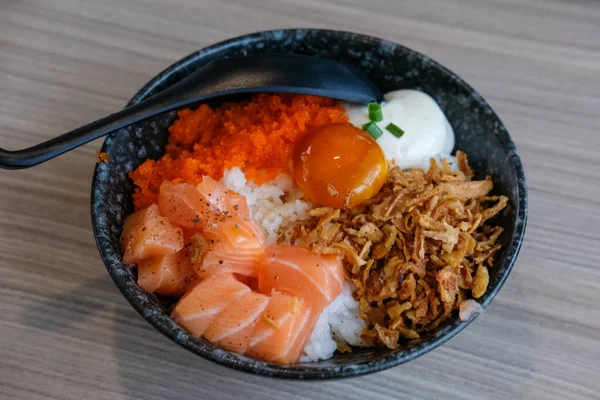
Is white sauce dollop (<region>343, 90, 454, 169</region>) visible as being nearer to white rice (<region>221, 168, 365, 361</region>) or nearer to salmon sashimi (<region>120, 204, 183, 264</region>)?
white rice (<region>221, 168, 365, 361</region>)

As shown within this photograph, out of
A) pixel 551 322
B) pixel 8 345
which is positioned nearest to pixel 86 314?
pixel 8 345

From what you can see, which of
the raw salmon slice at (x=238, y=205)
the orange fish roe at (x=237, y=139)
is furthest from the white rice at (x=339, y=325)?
the orange fish roe at (x=237, y=139)

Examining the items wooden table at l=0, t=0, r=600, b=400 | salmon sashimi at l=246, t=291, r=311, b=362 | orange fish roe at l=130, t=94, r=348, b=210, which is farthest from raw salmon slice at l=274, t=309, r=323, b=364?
orange fish roe at l=130, t=94, r=348, b=210

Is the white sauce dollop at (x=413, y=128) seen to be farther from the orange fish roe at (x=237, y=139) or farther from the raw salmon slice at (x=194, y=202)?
the raw salmon slice at (x=194, y=202)

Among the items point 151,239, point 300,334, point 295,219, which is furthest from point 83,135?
point 300,334

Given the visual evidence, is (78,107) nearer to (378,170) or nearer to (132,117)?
(132,117)

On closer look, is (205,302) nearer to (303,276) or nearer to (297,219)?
(303,276)
